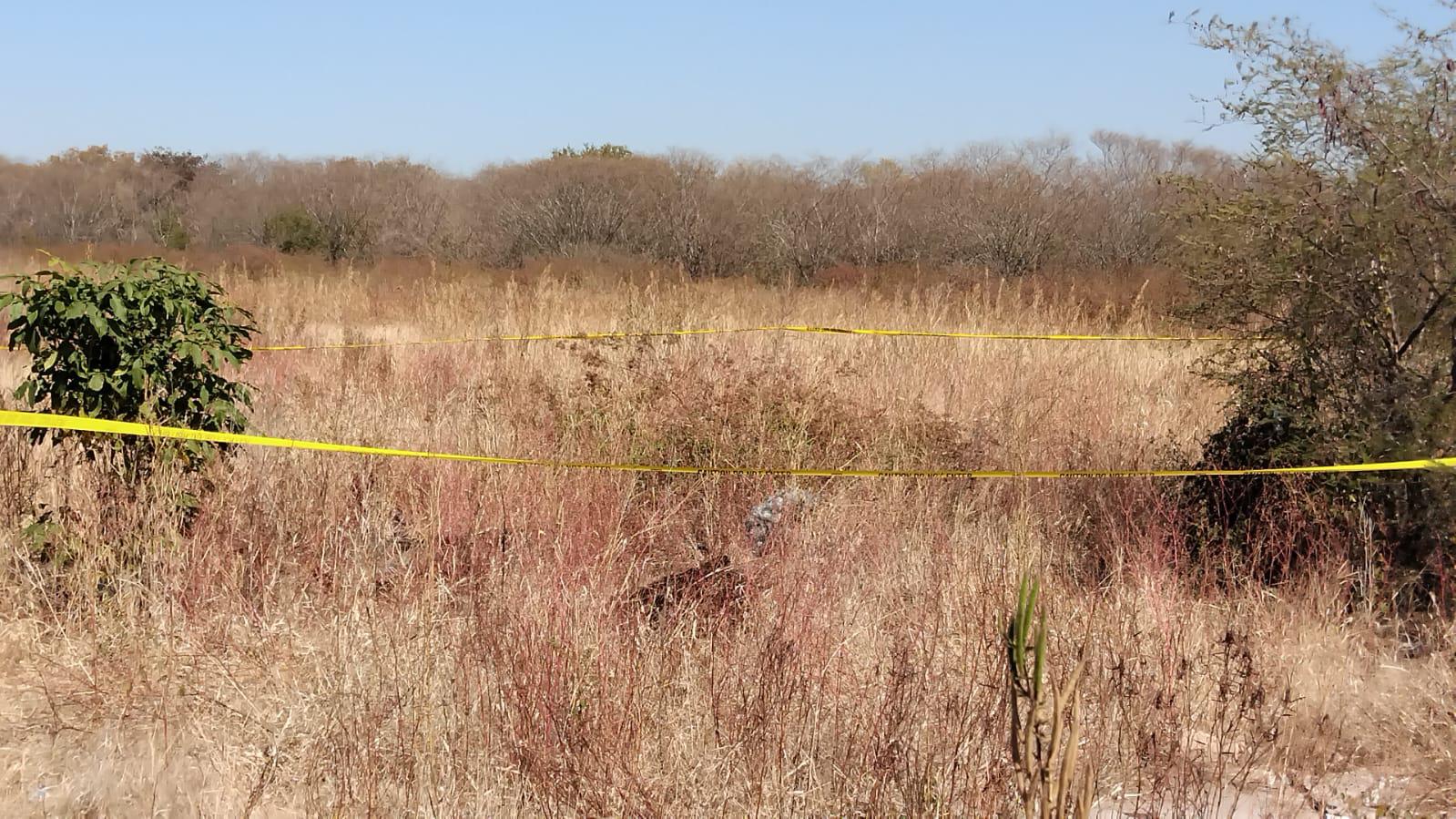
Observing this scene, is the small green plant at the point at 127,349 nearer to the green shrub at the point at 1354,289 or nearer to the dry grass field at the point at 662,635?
the dry grass field at the point at 662,635

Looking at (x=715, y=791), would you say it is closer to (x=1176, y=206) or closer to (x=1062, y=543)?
(x=1062, y=543)

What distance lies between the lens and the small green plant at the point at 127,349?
4.73 m

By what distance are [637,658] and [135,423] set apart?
91.6 inches

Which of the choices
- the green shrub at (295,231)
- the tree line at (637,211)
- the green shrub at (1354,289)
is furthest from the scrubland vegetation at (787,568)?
the green shrub at (295,231)

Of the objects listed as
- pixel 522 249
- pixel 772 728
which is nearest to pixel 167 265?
pixel 772 728

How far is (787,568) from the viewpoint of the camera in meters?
4.50

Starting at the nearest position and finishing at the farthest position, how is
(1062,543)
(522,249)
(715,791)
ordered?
1. (715,791)
2. (1062,543)
3. (522,249)

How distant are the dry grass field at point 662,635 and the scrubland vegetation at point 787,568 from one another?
0.02 m

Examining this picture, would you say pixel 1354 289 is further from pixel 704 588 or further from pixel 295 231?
pixel 295 231

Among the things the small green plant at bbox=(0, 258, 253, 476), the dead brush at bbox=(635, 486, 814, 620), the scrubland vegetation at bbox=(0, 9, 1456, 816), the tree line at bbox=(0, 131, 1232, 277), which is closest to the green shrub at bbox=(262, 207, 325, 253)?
the tree line at bbox=(0, 131, 1232, 277)

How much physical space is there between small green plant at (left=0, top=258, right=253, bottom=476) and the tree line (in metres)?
16.2

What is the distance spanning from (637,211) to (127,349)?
2262 centimetres

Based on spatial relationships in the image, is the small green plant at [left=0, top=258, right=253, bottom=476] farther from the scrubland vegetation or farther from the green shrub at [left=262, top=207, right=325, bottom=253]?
the green shrub at [left=262, top=207, right=325, bottom=253]

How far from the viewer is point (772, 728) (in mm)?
3361
